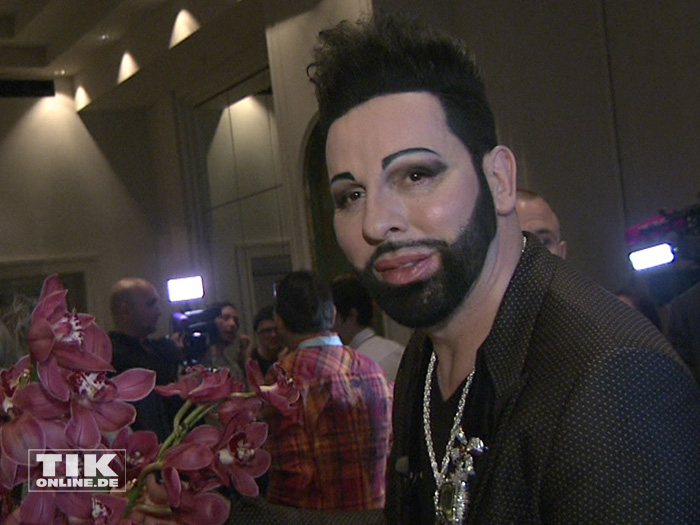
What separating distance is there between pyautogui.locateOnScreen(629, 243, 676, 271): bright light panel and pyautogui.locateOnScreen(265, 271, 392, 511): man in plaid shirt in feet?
5.41

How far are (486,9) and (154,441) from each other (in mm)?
5403

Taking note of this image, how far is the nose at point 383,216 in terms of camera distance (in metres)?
0.97

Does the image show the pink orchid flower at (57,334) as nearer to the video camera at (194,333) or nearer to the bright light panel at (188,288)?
the video camera at (194,333)

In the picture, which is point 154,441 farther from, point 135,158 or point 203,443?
point 135,158

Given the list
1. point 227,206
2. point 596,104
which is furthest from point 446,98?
point 227,206

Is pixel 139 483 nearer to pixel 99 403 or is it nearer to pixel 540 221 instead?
pixel 99 403

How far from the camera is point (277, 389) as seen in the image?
3.24ft

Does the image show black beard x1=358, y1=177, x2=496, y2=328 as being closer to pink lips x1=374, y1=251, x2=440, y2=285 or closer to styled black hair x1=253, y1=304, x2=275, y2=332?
pink lips x1=374, y1=251, x2=440, y2=285

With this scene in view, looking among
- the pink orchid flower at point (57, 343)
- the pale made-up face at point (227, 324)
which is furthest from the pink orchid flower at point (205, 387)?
the pale made-up face at point (227, 324)

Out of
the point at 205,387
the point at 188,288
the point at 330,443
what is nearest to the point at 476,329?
the point at 205,387

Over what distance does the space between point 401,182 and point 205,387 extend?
0.94 ft

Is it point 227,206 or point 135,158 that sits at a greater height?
point 135,158

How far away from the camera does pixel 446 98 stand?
3.38 ft

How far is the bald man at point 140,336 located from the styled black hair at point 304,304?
579 millimetres
